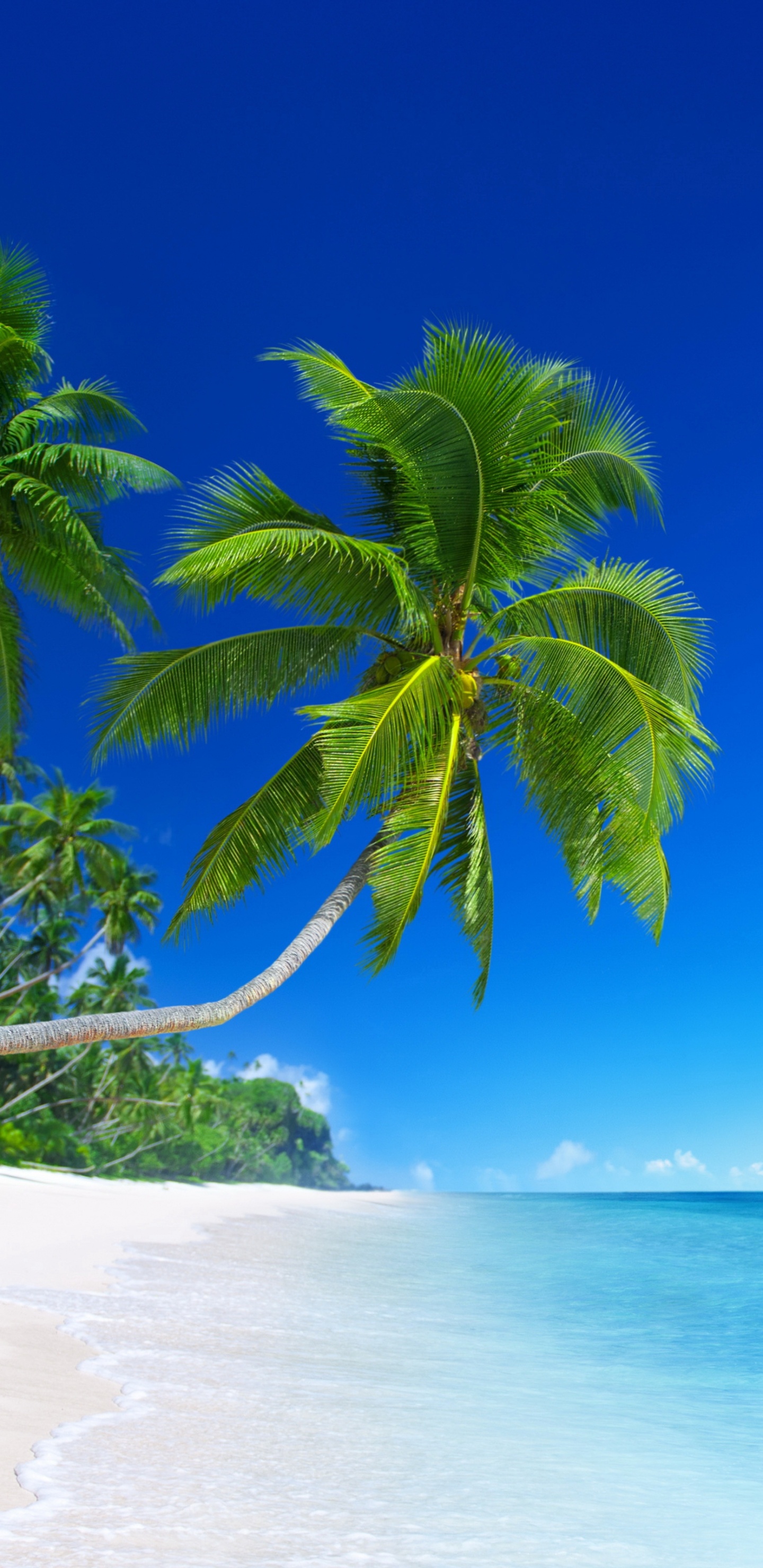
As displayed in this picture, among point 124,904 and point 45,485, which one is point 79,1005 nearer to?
point 124,904

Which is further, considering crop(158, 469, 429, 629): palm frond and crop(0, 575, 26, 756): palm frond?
crop(0, 575, 26, 756): palm frond

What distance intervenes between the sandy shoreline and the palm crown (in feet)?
10.4

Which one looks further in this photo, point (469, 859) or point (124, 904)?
point (124, 904)

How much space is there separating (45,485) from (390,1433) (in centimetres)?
929

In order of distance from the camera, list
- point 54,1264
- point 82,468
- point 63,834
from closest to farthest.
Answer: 1. point 54,1264
2. point 82,468
3. point 63,834

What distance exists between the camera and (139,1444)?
12.2 feet

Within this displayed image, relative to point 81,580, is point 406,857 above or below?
below

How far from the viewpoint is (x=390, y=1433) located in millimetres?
4539

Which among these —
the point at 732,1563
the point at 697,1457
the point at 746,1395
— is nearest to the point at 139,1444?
the point at 732,1563

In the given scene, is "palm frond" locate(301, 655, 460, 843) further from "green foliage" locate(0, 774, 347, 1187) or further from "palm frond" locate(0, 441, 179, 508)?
"green foliage" locate(0, 774, 347, 1187)

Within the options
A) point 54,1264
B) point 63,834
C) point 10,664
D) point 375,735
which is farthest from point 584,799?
point 63,834

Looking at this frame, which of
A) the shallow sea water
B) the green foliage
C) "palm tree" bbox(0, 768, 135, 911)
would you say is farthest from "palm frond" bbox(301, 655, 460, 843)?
"palm tree" bbox(0, 768, 135, 911)

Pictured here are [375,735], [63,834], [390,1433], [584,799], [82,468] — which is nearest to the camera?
[390,1433]

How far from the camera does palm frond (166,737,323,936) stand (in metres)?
7.77
